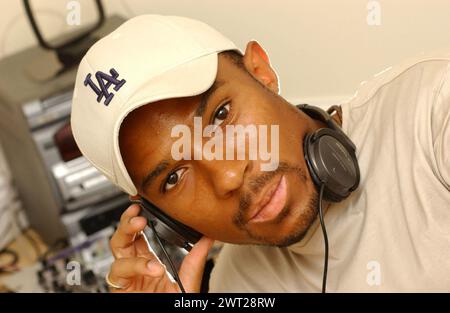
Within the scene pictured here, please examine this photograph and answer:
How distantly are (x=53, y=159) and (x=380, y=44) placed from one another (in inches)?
39.9

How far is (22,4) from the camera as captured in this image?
1.81 metres

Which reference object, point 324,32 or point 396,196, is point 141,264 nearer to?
point 396,196

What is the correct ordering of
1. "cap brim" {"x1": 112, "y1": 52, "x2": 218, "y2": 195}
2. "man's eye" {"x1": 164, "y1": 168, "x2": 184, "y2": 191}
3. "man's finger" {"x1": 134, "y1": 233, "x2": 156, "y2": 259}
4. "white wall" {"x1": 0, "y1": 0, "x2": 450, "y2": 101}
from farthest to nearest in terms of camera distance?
"white wall" {"x1": 0, "y1": 0, "x2": 450, "y2": 101}, "man's finger" {"x1": 134, "y1": 233, "x2": 156, "y2": 259}, "man's eye" {"x1": 164, "y1": 168, "x2": 184, "y2": 191}, "cap brim" {"x1": 112, "y1": 52, "x2": 218, "y2": 195}

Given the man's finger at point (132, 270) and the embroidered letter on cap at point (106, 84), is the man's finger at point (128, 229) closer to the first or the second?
the man's finger at point (132, 270)

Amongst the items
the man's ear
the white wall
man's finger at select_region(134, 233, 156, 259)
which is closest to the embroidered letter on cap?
the man's ear

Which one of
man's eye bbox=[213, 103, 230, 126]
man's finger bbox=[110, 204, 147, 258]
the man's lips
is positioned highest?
man's eye bbox=[213, 103, 230, 126]

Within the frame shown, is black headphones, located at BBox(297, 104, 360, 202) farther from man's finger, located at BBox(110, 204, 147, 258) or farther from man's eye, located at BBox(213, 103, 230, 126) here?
man's finger, located at BBox(110, 204, 147, 258)

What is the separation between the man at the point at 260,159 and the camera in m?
0.82

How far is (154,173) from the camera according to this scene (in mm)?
898

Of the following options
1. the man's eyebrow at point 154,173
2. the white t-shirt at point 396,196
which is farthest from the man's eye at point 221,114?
the white t-shirt at point 396,196

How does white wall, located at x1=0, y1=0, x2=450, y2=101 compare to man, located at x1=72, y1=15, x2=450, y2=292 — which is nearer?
man, located at x1=72, y1=15, x2=450, y2=292

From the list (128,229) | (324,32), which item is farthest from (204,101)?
(324,32)

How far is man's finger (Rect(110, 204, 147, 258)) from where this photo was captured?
1.00 meters

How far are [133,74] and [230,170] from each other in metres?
0.20
